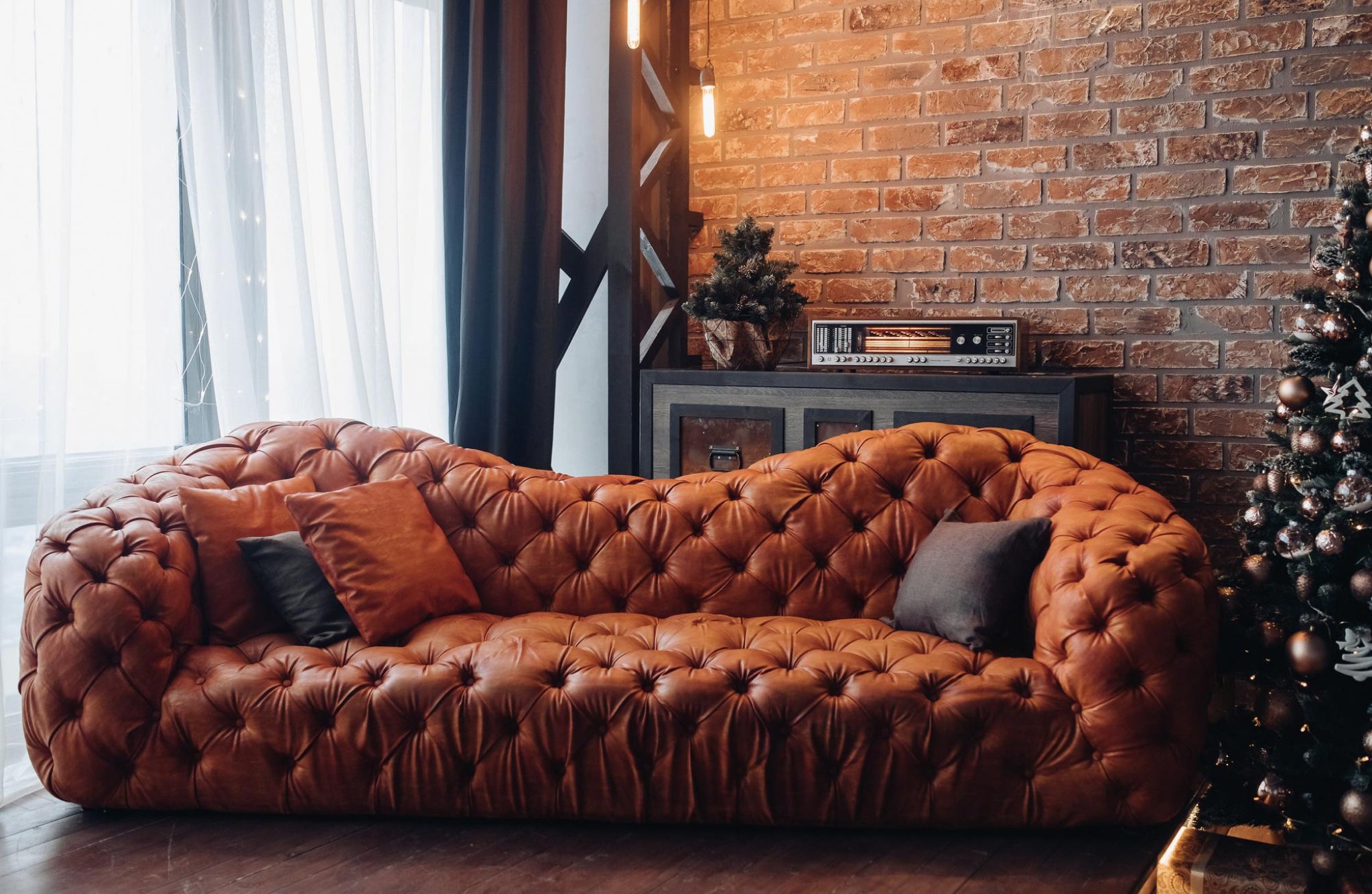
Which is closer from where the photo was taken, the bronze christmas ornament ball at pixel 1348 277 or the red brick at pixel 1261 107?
the bronze christmas ornament ball at pixel 1348 277

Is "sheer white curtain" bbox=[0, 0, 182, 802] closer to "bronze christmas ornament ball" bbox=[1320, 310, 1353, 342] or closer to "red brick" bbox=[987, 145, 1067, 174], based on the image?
"red brick" bbox=[987, 145, 1067, 174]

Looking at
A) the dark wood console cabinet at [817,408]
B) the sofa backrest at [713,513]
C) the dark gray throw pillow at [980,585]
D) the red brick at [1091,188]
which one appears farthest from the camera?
the red brick at [1091,188]

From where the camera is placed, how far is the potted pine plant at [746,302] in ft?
11.8

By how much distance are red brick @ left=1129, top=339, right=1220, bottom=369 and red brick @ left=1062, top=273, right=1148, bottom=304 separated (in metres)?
0.14

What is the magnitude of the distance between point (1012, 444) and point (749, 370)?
1.03 meters

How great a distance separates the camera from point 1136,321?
3434 millimetres

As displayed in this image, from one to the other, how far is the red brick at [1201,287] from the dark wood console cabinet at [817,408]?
0.35 metres

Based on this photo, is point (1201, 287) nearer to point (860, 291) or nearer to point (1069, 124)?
point (1069, 124)

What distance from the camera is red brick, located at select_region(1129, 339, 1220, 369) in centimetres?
334

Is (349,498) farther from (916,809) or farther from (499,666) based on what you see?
(916,809)

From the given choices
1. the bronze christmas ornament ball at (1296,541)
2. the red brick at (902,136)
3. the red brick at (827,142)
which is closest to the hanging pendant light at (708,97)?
the red brick at (827,142)

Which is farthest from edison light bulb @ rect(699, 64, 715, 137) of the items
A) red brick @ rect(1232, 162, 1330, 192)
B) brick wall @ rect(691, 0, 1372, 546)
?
red brick @ rect(1232, 162, 1330, 192)

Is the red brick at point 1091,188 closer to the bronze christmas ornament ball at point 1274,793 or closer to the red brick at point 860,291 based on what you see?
the red brick at point 860,291

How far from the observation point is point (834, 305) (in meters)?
3.85
